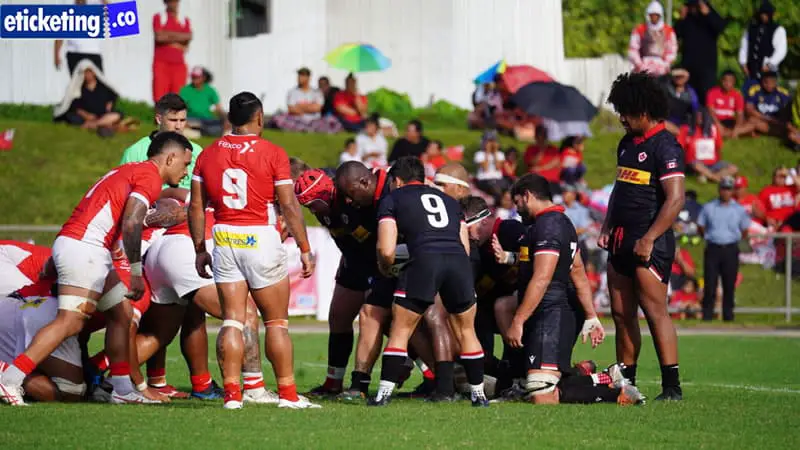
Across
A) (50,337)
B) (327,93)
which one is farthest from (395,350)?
(327,93)

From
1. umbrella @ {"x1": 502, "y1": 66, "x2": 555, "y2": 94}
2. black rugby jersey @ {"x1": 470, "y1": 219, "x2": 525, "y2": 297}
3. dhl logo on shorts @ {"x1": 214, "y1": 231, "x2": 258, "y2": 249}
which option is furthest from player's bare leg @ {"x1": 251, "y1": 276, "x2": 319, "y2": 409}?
umbrella @ {"x1": 502, "y1": 66, "x2": 555, "y2": 94}

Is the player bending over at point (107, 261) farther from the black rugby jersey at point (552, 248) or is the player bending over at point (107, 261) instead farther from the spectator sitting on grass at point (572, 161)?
the spectator sitting on grass at point (572, 161)

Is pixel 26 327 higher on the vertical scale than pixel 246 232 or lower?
lower

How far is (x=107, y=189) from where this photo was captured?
10.4 m

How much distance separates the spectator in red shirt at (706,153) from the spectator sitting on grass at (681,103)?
0.28 m

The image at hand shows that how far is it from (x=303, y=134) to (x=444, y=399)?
55.7 feet

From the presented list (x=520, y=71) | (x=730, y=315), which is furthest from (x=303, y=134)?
(x=730, y=315)

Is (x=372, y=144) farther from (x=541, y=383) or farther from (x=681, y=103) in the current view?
(x=541, y=383)

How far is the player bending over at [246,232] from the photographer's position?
31.9ft

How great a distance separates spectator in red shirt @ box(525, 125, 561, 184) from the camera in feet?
82.0

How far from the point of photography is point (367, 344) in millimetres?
11211

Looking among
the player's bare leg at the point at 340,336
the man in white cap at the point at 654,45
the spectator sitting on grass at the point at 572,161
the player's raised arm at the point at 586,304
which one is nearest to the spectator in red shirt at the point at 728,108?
the man in white cap at the point at 654,45

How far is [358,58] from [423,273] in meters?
17.6

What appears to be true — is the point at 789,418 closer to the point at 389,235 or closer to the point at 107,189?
the point at 389,235
